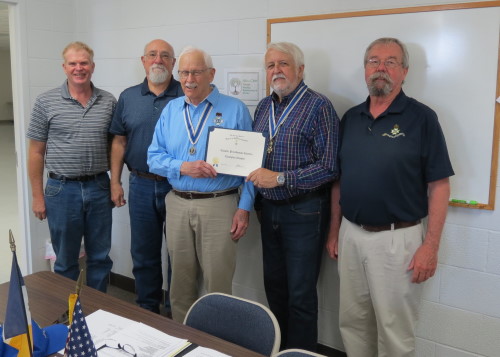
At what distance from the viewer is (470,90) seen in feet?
7.06

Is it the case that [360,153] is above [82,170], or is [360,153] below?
above

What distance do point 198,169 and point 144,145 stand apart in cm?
63

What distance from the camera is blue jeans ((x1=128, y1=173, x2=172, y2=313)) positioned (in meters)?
2.89

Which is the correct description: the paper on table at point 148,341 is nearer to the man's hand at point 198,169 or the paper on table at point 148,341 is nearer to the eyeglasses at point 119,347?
the eyeglasses at point 119,347

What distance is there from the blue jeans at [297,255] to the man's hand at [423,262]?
52 cm

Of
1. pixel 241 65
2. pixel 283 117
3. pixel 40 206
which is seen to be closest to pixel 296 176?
pixel 283 117

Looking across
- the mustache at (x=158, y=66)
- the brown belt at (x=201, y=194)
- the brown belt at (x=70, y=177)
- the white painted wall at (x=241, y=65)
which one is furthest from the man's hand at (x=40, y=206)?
the mustache at (x=158, y=66)

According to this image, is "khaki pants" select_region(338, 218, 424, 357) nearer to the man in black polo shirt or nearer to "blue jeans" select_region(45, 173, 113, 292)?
the man in black polo shirt

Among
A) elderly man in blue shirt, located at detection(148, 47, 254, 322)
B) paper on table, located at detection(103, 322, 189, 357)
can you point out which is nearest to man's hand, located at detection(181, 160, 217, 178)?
elderly man in blue shirt, located at detection(148, 47, 254, 322)

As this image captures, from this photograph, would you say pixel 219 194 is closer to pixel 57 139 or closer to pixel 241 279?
A: pixel 241 279

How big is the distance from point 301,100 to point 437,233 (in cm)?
94

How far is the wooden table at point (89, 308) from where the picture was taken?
1.42 metres

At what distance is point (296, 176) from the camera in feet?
7.39

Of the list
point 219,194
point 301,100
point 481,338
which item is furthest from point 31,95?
point 481,338
